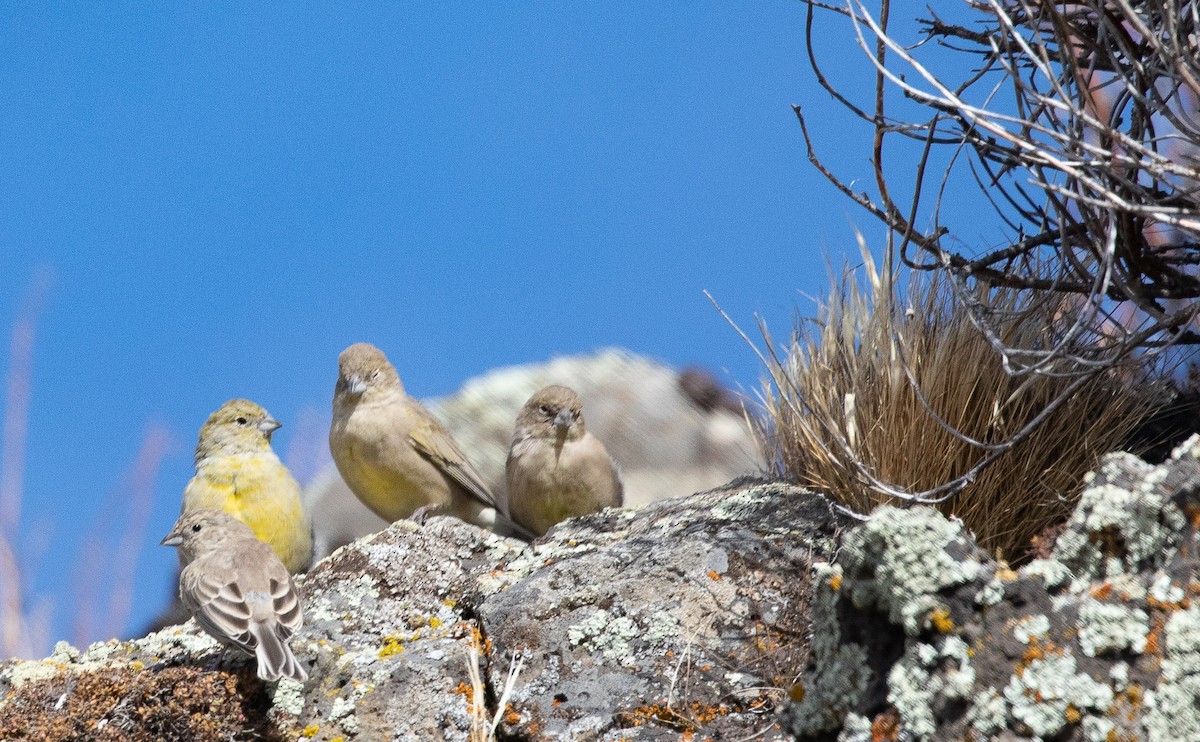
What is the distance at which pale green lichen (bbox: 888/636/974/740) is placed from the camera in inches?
110

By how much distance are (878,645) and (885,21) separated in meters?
2.40

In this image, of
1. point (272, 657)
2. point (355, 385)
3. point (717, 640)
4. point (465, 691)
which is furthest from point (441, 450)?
point (717, 640)

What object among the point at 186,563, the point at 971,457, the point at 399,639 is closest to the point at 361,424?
the point at 186,563

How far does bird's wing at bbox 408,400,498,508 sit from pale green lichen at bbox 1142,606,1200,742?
3952 millimetres

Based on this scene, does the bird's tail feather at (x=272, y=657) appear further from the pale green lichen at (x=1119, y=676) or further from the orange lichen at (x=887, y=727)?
the pale green lichen at (x=1119, y=676)

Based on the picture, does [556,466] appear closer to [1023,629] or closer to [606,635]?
[606,635]

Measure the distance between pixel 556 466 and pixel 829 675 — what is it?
3.09 meters

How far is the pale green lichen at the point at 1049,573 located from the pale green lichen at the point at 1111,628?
13cm

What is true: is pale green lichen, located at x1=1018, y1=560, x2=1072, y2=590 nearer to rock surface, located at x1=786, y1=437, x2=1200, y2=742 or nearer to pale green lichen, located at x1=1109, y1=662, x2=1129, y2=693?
rock surface, located at x1=786, y1=437, x2=1200, y2=742

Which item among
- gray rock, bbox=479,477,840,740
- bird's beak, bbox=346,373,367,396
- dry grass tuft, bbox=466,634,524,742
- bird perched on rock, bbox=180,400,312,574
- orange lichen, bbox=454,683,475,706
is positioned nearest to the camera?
dry grass tuft, bbox=466,634,524,742

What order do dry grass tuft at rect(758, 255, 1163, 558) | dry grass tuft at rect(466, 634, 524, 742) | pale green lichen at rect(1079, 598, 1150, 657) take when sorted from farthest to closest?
dry grass tuft at rect(758, 255, 1163, 558) < dry grass tuft at rect(466, 634, 524, 742) < pale green lichen at rect(1079, 598, 1150, 657)

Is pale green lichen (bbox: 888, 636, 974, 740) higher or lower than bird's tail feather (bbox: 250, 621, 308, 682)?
lower

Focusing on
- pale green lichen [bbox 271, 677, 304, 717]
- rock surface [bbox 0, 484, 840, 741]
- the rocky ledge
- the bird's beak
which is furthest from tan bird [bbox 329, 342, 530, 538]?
pale green lichen [bbox 271, 677, 304, 717]

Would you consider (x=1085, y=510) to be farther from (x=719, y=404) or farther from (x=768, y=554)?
(x=719, y=404)
